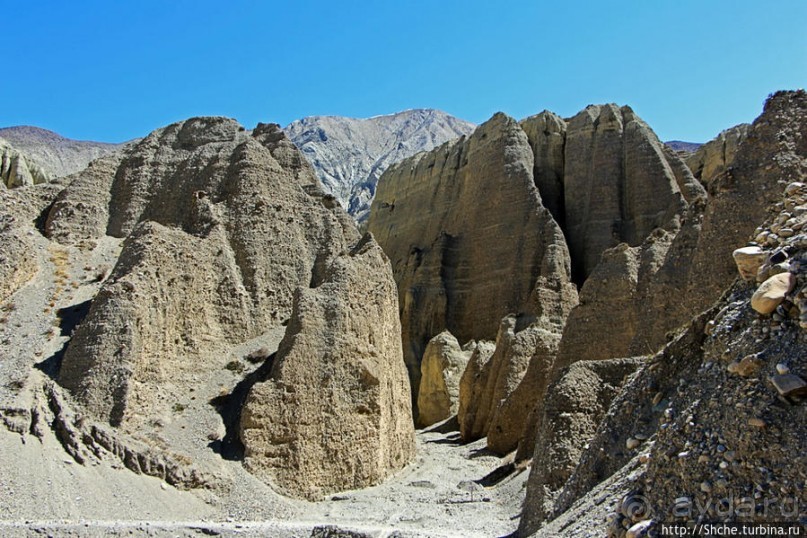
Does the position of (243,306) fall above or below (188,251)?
below

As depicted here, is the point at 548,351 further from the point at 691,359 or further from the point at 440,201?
the point at 440,201

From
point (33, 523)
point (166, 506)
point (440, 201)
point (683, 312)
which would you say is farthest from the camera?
point (440, 201)

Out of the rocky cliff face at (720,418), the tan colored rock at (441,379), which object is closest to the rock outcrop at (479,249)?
the tan colored rock at (441,379)

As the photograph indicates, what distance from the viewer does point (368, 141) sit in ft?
653

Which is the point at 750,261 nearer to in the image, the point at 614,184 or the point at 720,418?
the point at 720,418

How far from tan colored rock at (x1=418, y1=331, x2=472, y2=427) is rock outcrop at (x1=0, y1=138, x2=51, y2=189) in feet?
92.5

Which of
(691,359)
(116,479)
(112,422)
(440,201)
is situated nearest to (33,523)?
(116,479)

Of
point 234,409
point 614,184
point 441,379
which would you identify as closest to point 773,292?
point 234,409

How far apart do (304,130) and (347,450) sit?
563ft

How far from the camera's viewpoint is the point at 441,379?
4334 centimetres

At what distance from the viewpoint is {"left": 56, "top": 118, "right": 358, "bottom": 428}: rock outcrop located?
850 inches

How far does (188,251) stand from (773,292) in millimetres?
20772

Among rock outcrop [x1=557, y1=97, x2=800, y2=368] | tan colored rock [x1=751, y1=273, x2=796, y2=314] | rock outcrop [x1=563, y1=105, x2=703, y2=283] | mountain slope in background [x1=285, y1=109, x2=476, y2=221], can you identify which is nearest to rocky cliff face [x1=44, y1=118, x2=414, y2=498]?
rock outcrop [x1=557, y1=97, x2=800, y2=368]

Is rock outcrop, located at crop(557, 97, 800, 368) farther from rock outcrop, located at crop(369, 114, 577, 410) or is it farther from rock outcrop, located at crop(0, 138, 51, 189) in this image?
rock outcrop, located at crop(0, 138, 51, 189)
